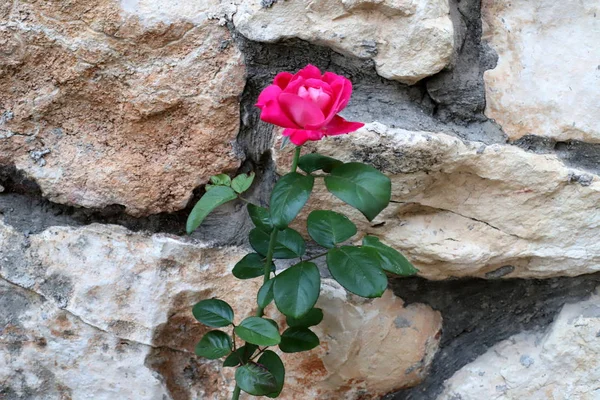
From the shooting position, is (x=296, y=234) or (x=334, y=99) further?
(x=296, y=234)

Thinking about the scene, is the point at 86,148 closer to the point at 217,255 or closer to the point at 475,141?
the point at 217,255

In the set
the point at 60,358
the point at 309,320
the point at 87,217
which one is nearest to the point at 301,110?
the point at 309,320

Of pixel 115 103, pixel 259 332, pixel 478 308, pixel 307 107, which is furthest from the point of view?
pixel 478 308

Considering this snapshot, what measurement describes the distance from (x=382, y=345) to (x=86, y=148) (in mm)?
513

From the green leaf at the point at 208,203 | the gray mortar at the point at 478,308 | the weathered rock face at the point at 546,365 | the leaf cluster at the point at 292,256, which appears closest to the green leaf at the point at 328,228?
the leaf cluster at the point at 292,256

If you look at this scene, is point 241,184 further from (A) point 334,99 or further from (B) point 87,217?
(B) point 87,217

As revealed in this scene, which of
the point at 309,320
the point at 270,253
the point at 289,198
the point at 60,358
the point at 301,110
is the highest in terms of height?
the point at 301,110

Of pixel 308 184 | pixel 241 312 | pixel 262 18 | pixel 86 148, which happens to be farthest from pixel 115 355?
pixel 262 18

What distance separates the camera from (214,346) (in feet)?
2.63

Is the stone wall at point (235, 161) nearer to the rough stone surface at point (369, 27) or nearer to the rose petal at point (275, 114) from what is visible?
the rough stone surface at point (369, 27)

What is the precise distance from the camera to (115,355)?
0.89 m

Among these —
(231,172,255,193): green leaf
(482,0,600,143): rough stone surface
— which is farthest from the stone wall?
(231,172,255,193): green leaf

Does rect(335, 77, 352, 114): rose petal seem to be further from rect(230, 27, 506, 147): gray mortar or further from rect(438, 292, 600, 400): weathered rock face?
rect(438, 292, 600, 400): weathered rock face

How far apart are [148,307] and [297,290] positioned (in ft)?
0.88
